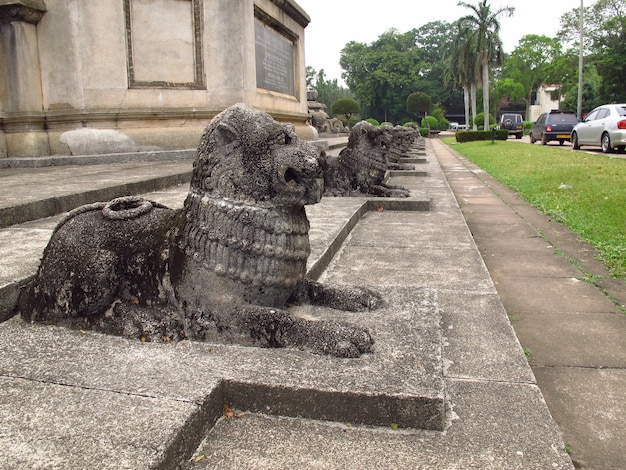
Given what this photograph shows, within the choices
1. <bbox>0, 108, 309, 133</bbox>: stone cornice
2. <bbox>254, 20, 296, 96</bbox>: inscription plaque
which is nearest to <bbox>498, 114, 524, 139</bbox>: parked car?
<bbox>254, 20, 296, 96</bbox>: inscription plaque

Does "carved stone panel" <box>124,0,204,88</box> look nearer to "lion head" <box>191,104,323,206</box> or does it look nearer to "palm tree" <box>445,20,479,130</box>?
"lion head" <box>191,104,323,206</box>

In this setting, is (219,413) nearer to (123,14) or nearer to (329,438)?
(329,438)

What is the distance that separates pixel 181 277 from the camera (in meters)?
2.40

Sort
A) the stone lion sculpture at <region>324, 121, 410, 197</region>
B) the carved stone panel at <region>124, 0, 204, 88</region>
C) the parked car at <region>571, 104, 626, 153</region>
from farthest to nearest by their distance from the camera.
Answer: the parked car at <region>571, 104, 626, 153</region>
the carved stone panel at <region>124, 0, 204, 88</region>
the stone lion sculpture at <region>324, 121, 410, 197</region>

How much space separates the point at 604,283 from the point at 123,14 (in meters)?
8.16

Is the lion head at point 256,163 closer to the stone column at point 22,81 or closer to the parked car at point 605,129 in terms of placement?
the stone column at point 22,81

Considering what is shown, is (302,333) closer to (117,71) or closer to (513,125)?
(117,71)

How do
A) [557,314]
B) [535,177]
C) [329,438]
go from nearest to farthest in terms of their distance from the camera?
1. [329,438]
2. [557,314]
3. [535,177]

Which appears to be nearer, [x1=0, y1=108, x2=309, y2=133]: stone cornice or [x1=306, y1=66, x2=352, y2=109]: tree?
[x1=0, y1=108, x2=309, y2=133]: stone cornice

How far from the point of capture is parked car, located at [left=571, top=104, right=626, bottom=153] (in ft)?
56.9

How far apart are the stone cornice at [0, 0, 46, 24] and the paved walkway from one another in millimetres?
7493

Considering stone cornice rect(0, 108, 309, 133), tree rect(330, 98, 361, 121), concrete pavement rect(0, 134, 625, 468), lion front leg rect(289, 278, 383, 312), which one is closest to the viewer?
concrete pavement rect(0, 134, 625, 468)

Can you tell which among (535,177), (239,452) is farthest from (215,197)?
(535,177)

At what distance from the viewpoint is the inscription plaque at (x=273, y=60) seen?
10672mm
